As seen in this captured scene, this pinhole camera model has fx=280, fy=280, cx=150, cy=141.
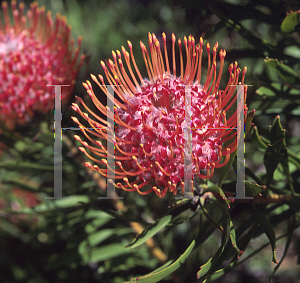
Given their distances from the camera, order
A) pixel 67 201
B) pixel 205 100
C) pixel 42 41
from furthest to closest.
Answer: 1. pixel 42 41
2. pixel 67 201
3. pixel 205 100

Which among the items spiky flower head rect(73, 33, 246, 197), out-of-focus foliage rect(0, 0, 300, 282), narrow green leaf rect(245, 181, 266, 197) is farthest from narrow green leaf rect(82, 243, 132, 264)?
narrow green leaf rect(245, 181, 266, 197)

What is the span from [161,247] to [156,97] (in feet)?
1.97

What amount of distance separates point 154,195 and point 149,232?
407 mm

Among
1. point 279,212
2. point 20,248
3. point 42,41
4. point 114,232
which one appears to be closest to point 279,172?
point 279,212

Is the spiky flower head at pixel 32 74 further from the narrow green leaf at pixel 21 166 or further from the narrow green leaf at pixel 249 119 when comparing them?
the narrow green leaf at pixel 249 119

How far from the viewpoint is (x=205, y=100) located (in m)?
0.49

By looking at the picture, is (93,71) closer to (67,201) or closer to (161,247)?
(67,201)

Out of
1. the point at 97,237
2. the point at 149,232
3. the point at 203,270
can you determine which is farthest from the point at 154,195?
the point at 203,270

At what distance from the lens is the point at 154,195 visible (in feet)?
2.97

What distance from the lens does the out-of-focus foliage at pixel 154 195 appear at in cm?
56

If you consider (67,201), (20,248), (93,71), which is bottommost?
(20,248)

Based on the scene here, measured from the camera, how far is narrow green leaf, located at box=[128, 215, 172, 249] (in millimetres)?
486

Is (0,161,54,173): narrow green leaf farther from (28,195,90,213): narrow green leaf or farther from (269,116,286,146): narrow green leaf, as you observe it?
(269,116,286,146): narrow green leaf

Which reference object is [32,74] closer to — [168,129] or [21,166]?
[21,166]
